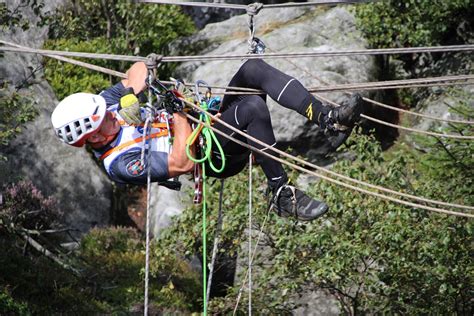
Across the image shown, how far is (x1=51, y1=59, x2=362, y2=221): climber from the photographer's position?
20.3 feet

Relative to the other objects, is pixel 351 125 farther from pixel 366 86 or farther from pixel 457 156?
pixel 457 156

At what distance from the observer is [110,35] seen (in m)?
14.5

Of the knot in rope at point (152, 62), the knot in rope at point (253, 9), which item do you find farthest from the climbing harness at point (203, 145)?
the knot in rope at point (253, 9)

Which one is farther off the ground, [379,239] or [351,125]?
[351,125]

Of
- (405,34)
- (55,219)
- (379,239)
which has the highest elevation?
(405,34)

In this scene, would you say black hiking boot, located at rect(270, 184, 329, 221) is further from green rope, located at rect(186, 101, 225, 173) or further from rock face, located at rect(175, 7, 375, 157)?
rock face, located at rect(175, 7, 375, 157)

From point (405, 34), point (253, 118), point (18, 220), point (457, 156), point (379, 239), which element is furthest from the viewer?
point (405, 34)

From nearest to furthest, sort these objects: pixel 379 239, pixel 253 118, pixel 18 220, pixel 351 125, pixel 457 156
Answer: pixel 351 125, pixel 253 118, pixel 379 239, pixel 457 156, pixel 18 220

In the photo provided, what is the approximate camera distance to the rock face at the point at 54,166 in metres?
12.6

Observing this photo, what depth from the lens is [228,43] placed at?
14.1 m

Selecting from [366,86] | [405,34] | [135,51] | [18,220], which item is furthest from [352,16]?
[366,86]

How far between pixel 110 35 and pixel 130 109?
849 centimetres

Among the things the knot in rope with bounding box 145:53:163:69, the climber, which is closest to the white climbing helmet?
the climber

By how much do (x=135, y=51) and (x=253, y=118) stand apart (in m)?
8.11
